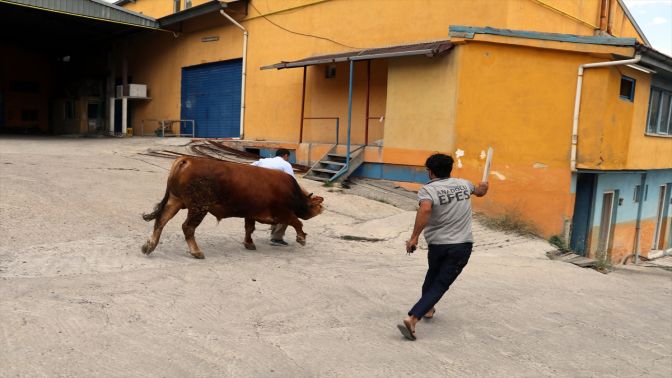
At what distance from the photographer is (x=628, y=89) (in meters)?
12.0

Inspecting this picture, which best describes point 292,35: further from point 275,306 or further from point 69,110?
point 69,110

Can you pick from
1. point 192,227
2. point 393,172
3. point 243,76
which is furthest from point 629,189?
point 192,227

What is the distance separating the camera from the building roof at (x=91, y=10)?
16344 millimetres

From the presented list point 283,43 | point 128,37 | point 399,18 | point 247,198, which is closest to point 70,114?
point 128,37

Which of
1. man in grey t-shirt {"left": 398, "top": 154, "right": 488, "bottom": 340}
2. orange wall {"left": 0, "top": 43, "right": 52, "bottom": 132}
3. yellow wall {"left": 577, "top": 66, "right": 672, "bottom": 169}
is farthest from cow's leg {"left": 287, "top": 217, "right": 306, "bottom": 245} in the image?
orange wall {"left": 0, "top": 43, "right": 52, "bottom": 132}

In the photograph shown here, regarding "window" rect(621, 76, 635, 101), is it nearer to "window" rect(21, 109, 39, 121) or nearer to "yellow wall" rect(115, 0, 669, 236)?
"yellow wall" rect(115, 0, 669, 236)

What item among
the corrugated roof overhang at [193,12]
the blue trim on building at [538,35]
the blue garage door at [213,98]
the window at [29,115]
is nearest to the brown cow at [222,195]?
the blue trim on building at [538,35]

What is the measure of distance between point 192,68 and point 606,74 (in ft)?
45.4

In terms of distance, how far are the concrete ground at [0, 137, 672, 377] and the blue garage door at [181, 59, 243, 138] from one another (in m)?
9.13

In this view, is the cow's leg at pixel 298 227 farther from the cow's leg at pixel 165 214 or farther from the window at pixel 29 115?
the window at pixel 29 115

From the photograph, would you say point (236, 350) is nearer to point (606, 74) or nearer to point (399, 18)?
point (606, 74)

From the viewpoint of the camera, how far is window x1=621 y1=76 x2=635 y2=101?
463 inches

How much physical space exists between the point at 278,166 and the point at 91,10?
13.2 m

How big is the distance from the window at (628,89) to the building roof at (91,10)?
14905mm
